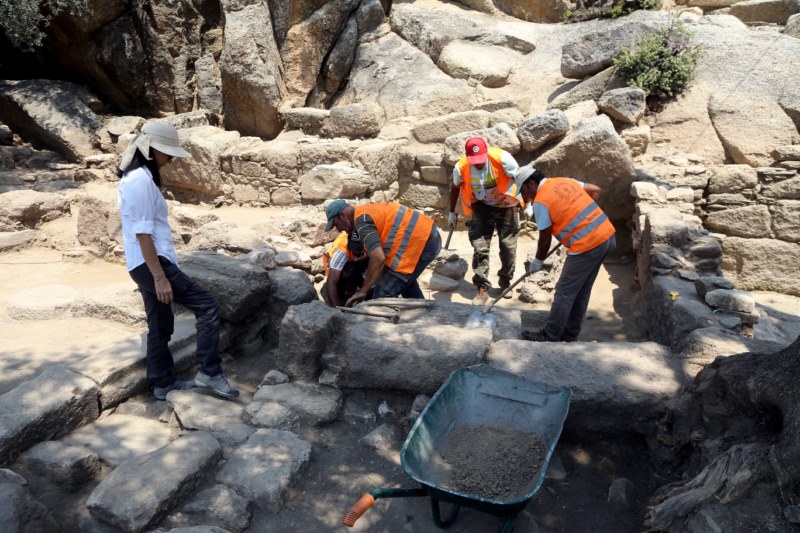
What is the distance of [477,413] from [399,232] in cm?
183

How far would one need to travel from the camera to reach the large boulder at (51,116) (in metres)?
10.6

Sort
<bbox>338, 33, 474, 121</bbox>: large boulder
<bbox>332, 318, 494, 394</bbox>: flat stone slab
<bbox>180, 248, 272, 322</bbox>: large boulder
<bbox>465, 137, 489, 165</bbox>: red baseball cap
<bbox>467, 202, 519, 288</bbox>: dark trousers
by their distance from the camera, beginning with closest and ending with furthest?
<bbox>332, 318, 494, 394</bbox>: flat stone slab < <bbox>180, 248, 272, 322</bbox>: large boulder < <bbox>465, 137, 489, 165</bbox>: red baseball cap < <bbox>467, 202, 519, 288</bbox>: dark trousers < <bbox>338, 33, 474, 121</bbox>: large boulder

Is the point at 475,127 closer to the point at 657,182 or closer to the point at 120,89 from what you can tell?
the point at 657,182

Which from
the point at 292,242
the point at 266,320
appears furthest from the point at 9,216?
the point at 266,320

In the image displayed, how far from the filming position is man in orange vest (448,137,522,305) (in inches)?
205

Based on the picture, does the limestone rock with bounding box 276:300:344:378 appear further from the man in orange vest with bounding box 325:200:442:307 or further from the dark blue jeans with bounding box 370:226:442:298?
the dark blue jeans with bounding box 370:226:442:298

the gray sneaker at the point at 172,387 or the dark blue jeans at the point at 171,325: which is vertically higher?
the dark blue jeans at the point at 171,325

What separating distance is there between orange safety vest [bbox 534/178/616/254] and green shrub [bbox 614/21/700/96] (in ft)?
15.6

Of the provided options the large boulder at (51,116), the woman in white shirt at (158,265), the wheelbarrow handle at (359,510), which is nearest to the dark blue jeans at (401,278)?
the woman in white shirt at (158,265)

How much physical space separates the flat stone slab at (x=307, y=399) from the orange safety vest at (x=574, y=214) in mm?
2058

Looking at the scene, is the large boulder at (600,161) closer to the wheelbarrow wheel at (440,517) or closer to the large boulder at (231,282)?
the large boulder at (231,282)

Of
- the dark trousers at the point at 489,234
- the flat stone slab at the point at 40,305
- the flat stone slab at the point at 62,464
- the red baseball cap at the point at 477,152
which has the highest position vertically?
the red baseball cap at the point at 477,152

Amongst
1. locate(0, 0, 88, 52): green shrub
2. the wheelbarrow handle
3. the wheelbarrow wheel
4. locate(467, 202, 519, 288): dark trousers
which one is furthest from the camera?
locate(0, 0, 88, 52): green shrub

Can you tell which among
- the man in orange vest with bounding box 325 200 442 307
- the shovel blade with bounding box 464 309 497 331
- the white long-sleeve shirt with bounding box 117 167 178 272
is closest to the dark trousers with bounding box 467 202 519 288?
the man in orange vest with bounding box 325 200 442 307
